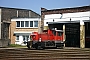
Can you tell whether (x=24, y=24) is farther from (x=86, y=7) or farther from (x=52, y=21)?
(x=86, y=7)

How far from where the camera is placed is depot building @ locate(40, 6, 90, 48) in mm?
34062

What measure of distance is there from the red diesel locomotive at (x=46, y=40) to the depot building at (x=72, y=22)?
5.26m

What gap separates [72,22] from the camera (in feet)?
116

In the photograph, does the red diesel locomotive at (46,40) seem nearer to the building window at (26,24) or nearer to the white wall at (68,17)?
the white wall at (68,17)

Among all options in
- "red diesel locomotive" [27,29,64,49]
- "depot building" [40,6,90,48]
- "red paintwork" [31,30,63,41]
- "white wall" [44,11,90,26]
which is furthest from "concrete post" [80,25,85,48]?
"red paintwork" [31,30,63,41]

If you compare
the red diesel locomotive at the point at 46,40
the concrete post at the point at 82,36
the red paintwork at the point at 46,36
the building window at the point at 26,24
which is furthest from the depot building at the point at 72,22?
the building window at the point at 26,24

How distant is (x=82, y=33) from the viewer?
34188 millimetres

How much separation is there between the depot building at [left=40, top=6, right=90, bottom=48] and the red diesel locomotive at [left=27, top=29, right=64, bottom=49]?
17.3 ft

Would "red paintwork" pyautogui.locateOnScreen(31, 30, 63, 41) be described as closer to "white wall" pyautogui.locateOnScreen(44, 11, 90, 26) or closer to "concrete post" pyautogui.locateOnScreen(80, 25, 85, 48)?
"concrete post" pyautogui.locateOnScreen(80, 25, 85, 48)

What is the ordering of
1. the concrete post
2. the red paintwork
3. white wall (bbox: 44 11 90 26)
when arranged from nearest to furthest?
1. the red paintwork
2. white wall (bbox: 44 11 90 26)
3. the concrete post

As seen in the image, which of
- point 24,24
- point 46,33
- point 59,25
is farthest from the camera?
point 24,24

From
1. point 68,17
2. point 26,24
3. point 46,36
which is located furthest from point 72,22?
point 26,24

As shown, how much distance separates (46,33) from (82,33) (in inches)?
272

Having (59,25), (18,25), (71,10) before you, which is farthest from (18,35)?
(71,10)
